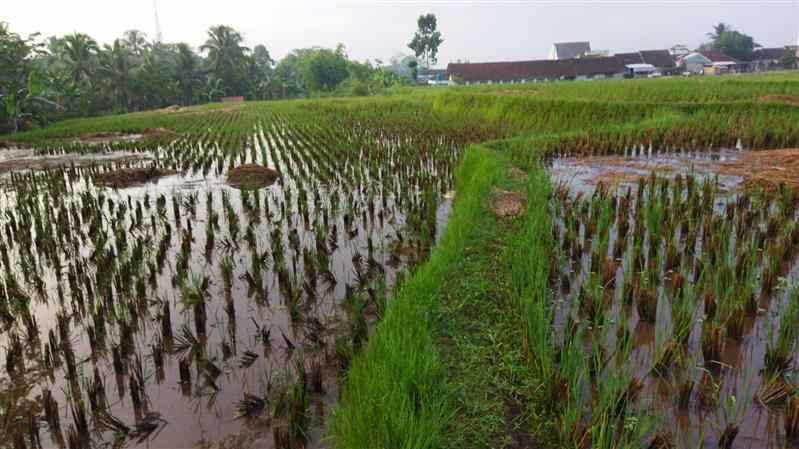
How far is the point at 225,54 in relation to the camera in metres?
42.3

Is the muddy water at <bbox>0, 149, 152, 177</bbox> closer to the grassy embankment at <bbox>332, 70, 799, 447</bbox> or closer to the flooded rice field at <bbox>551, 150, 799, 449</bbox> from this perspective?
the grassy embankment at <bbox>332, 70, 799, 447</bbox>

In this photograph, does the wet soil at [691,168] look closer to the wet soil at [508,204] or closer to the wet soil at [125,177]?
the wet soil at [508,204]

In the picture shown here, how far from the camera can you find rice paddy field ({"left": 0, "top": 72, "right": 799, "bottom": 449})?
2.39m

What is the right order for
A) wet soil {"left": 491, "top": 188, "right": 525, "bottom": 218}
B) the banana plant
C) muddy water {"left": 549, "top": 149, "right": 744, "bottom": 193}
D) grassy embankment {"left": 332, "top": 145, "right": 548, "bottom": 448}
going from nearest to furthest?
grassy embankment {"left": 332, "top": 145, "right": 548, "bottom": 448}
wet soil {"left": 491, "top": 188, "right": 525, "bottom": 218}
muddy water {"left": 549, "top": 149, "right": 744, "bottom": 193}
the banana plant

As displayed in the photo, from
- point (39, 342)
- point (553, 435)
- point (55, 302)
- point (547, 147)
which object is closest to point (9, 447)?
point (39, 342)

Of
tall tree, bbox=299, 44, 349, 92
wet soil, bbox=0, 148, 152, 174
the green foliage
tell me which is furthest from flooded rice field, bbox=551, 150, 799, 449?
the green foliage

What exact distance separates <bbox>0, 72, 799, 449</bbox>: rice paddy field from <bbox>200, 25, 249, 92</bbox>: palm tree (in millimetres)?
37852

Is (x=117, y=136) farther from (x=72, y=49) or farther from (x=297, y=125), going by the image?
(x=72, y=49)

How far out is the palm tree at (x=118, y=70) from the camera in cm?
3300

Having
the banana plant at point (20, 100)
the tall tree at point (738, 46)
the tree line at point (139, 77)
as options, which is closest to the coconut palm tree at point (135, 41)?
the tree line at point (139, 77)

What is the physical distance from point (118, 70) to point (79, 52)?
7.84 feet

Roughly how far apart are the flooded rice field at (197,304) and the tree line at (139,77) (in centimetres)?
1745

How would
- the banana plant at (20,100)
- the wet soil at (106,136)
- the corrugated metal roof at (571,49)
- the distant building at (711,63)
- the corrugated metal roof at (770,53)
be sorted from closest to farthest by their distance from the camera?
1. the wet soil at (106,136)
2. the banana plant at (20,100)
3. the distant building at (711,63)
4. the corrugated metal roof at (770,53)
5. the corrugated metal roof at (571,49)

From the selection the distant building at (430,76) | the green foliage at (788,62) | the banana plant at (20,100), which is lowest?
the banana plant at (20,100)
